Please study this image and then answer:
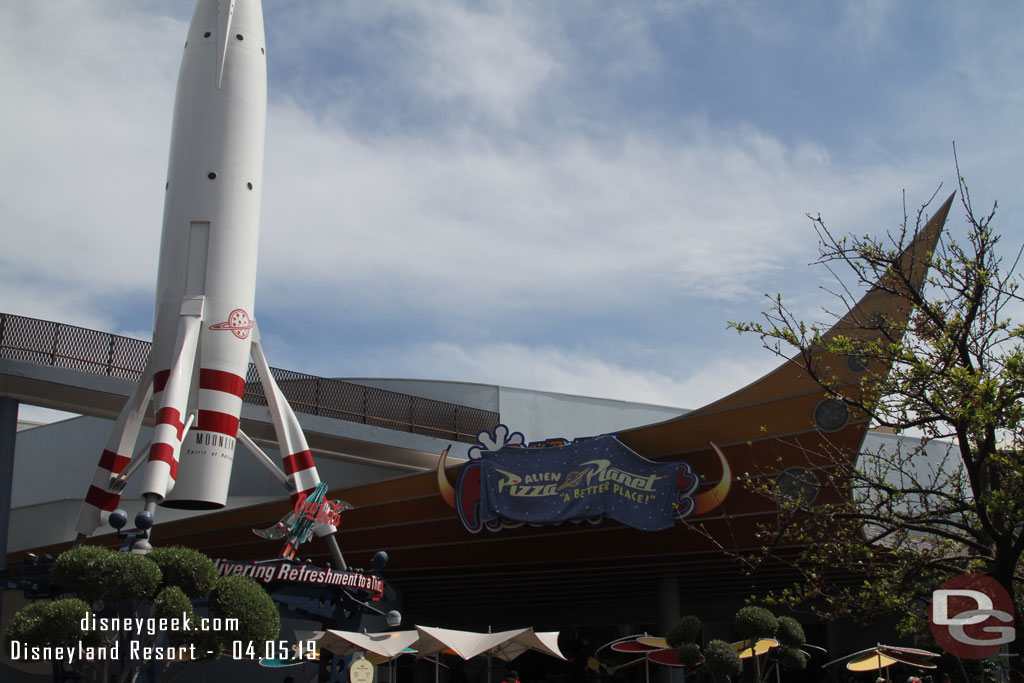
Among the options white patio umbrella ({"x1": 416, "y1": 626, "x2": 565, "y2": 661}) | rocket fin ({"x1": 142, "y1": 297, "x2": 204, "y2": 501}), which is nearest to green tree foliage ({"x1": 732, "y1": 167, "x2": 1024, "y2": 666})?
Result: white patio umbrella ({"x1": 416, "y1": 626, "x2": 565, "y2": 661})

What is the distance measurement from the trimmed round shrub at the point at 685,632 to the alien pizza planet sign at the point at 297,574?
6215 millimetres

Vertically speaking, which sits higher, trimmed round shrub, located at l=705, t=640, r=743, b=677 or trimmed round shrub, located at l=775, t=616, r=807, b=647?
trimmed round shrub, located at l=775, t=616, r=807, b=647

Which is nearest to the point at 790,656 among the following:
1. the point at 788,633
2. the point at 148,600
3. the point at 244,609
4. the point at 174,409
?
the point at 788,633

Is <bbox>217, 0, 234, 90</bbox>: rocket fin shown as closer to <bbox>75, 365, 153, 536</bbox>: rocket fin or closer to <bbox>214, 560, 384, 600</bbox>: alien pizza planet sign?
<bbox>75, 365, 153, 536</bbox>: rocket fin

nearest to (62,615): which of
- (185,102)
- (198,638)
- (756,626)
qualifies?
(198,638)

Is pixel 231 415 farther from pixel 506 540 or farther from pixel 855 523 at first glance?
pixel 855 523

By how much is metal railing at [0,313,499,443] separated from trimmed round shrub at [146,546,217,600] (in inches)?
529

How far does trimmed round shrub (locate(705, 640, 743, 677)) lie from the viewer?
16531 mm

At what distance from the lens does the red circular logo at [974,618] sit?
9.63 m

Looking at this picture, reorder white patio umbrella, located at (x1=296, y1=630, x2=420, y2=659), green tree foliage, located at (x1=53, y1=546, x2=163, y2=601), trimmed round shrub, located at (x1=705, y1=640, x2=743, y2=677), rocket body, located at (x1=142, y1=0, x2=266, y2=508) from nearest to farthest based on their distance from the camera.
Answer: green tree foliage, located at (x1=53, y1=546, x2=163, y2=601) < trimmed round shrub, located at (x1=705, y1=640, x2=743, y2=677) < white patio umbrella, located at (x1=296, y1=630, x2=420, y2=659) < rocket body, located at (x1=142, y1=0, x2=266, y2=508)

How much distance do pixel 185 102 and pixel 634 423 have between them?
74.1ft

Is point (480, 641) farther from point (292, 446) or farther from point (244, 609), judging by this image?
point (292, 446)

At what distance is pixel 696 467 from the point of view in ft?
76.2

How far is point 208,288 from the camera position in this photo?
71.9ft
